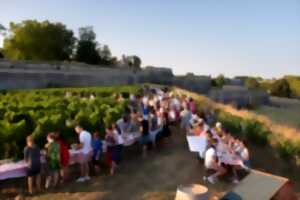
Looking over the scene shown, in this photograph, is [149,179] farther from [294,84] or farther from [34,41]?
[294,84]

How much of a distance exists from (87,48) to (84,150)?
5625 centimetres

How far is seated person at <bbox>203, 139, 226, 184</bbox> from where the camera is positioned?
10117 millimetres

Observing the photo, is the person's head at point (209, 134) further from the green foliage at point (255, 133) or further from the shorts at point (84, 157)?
the green foliage at point (255, 133)

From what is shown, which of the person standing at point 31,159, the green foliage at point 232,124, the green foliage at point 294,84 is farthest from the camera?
the green foliage at point 294,84

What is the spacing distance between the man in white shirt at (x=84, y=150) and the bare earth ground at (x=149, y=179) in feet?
0.91

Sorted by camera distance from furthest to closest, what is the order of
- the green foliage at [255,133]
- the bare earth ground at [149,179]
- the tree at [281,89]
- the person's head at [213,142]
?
the tree at [281,89] → the green foliage at [255,133] → the person's head at [213,142] → the bare earth ground at [149,179]

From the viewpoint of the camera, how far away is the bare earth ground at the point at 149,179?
929 centimetres

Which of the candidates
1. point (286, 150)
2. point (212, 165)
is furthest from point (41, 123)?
point (286, 150)

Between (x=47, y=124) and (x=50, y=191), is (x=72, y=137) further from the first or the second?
(x=50, y=191)

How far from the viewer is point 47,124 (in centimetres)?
1095

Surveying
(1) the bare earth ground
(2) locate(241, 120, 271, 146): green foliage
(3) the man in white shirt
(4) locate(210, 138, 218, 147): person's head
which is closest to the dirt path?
(1) the bare earth ground

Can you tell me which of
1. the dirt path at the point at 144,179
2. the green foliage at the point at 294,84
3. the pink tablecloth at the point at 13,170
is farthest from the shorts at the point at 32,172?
the green foliage at the point at 294,84

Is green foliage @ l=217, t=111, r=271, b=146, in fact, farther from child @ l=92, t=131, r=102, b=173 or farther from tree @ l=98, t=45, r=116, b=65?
tree @ l=98, t=45, r=116, b=65

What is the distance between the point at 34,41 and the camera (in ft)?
190
